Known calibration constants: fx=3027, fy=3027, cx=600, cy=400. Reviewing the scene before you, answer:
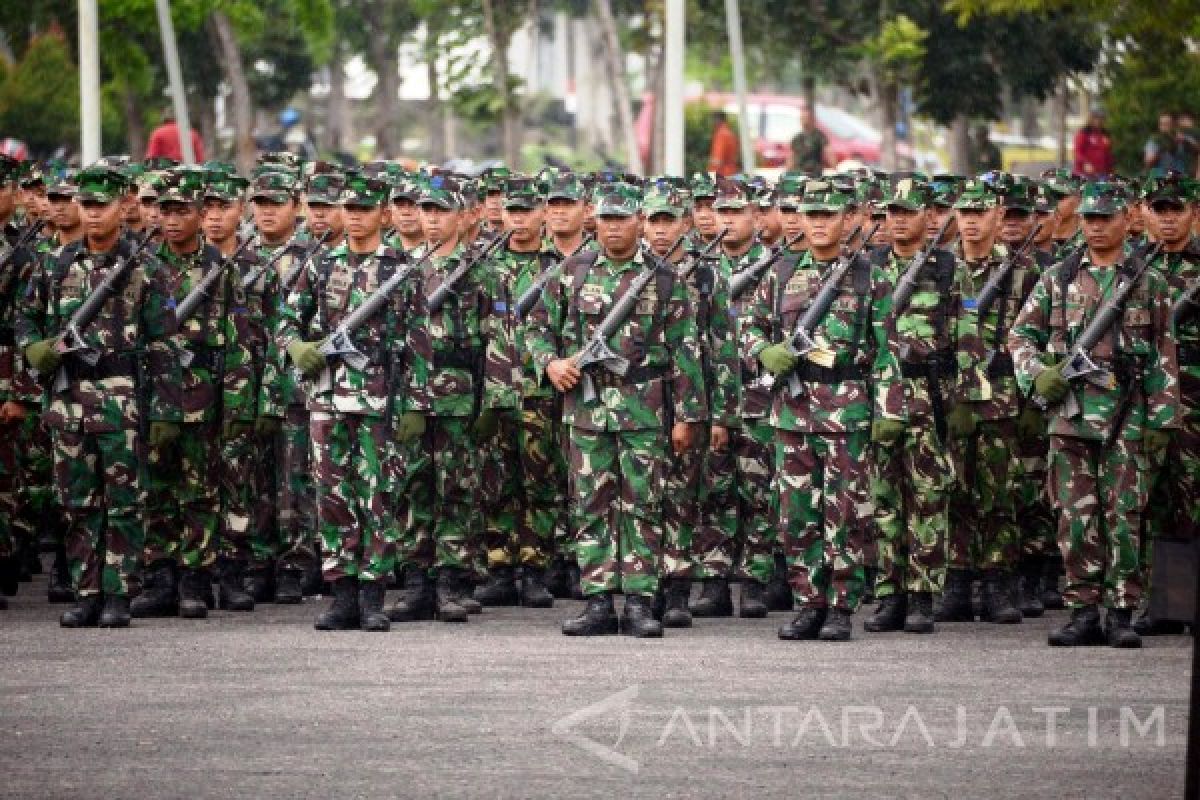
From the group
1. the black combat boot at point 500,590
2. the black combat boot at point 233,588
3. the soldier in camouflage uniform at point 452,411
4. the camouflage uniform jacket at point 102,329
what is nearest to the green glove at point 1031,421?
the soldier in camouflage uniform at point 452,411

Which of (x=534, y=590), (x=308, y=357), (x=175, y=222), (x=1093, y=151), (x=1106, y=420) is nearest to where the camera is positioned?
(x=1106, y=420)

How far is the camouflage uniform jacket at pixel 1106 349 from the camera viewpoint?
593 inches

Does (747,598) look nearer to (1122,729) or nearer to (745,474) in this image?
(745,474)

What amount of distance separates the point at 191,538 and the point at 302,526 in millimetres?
838

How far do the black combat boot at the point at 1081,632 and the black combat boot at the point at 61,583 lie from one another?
557cm

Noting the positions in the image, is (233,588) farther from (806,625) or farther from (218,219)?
(806,625)

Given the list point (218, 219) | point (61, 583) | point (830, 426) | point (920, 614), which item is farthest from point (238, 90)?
point (830, 426)

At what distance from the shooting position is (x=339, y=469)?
610 inches

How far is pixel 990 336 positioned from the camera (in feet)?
54.5

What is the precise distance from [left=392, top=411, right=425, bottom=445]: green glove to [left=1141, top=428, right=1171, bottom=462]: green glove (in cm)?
374

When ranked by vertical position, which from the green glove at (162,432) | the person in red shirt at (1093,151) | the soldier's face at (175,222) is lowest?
the green glove at (162,432)

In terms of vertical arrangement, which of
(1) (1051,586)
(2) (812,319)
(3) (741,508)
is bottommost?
(1) (1051,586)

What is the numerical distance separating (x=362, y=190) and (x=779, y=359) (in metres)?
2.33

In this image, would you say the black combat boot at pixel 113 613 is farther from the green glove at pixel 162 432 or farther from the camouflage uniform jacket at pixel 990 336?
the camouflage uniform jacket at pixel 990 336
